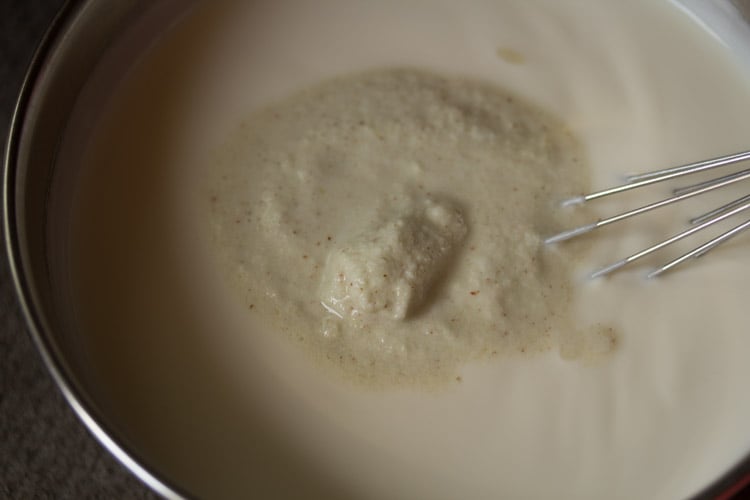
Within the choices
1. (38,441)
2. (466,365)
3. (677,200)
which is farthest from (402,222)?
(38,441)

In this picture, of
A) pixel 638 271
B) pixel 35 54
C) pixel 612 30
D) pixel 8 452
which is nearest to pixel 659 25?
pixel 612 30

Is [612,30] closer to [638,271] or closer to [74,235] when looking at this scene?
[638,271]

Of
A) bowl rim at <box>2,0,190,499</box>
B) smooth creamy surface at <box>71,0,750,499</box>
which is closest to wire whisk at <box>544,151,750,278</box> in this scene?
smooth creamy surface at <box>71,0,750,499</box>

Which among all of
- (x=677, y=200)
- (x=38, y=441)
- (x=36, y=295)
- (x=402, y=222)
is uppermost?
(x=677, y=200)

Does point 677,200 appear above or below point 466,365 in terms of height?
above

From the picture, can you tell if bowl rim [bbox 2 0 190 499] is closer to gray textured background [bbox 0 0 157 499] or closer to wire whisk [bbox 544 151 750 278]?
gray textured background [bbox 0 0 157 499]

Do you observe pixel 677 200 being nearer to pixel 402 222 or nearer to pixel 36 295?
pixel 402 222
